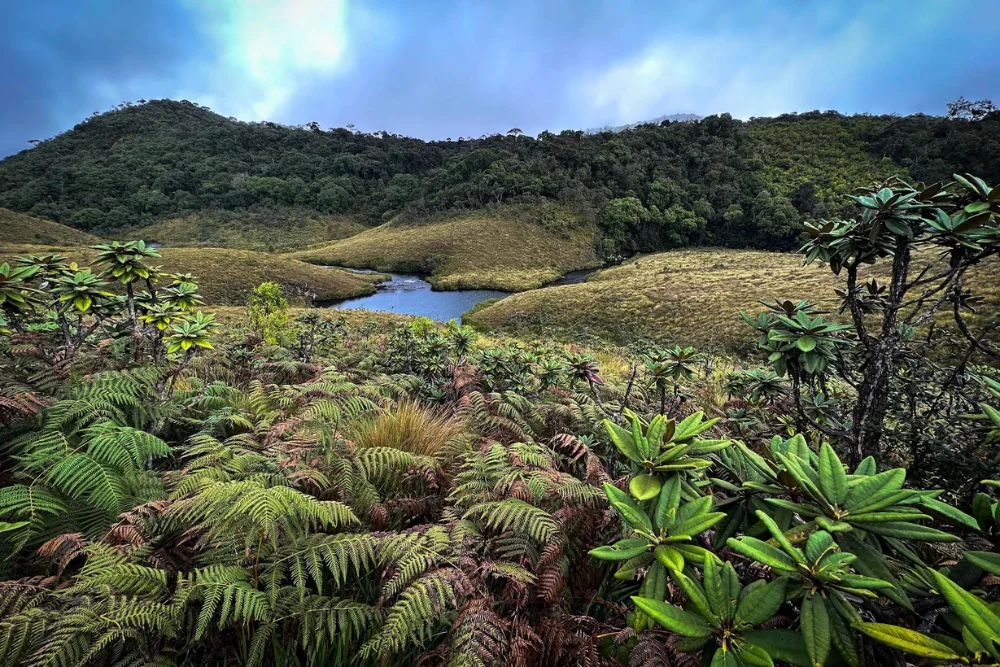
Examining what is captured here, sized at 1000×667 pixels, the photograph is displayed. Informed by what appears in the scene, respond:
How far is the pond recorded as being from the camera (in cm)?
3641

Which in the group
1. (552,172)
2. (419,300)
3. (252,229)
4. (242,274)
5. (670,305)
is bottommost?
(419,300)

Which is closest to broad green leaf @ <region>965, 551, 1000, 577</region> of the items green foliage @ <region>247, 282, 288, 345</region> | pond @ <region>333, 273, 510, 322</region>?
green foliage @ <region>247, 282, 288, 345</region>

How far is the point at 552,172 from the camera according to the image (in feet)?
246

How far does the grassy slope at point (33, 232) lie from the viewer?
51.7 m

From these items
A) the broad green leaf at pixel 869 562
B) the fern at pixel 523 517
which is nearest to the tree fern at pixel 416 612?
the fern at pixel 523 517

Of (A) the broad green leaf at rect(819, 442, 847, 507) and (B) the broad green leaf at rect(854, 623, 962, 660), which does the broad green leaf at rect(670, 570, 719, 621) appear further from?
(A) the broad green leaf at rect(819, 442, 847, 507)

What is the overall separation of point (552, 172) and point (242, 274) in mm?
54942

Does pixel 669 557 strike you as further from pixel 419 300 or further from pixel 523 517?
pixel 419 300

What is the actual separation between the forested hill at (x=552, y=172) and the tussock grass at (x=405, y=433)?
63286 millimetres

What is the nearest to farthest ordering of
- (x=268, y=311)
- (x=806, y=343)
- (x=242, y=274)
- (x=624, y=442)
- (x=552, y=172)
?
(x=624, y=442) < (x=806, y=343) < (x=268, y=311) < (x=242, y=274) < (x=552, y=172)

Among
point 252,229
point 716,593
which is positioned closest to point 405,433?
point 716,593

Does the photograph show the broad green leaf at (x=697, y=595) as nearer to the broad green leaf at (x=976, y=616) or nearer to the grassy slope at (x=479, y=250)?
the broad green leaf at (x=976, y=616)

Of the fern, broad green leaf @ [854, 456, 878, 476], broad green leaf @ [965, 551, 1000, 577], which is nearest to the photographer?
broad green leaf @ [965, 551, 1000, 577]

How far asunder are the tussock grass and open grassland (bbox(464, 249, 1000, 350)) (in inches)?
756
